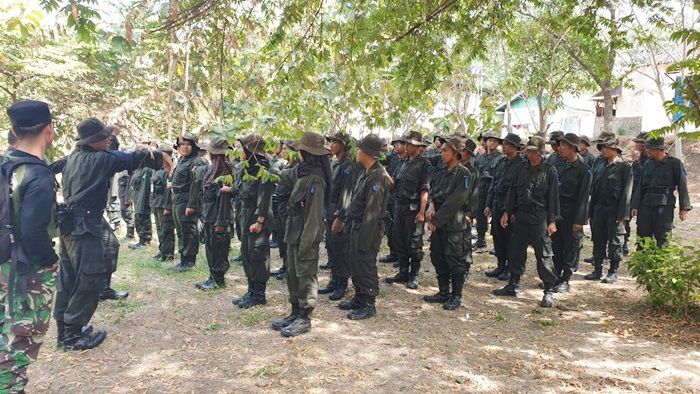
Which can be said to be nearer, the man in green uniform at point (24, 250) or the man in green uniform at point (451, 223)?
→ the man in green uniform at point (24, 250)

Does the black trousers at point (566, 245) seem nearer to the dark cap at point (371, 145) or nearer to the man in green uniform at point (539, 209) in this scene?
the man in green uniform at point (539, 209)

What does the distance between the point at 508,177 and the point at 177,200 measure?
524 centimetres

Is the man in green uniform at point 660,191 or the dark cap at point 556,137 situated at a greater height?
the dark cap at point 556,137

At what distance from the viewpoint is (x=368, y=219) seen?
5.39 m

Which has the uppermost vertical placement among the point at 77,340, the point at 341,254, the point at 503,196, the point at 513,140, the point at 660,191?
the point at 513,140

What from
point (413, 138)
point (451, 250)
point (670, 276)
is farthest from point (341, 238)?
point (670, 276)

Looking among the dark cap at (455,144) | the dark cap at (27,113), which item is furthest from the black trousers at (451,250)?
the dark cap at (27,113)

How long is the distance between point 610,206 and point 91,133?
23.1 feet

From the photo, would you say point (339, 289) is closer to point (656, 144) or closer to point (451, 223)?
point (451, 223)

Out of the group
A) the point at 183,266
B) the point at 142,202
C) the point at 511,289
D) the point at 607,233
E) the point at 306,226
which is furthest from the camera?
the point at 142,202

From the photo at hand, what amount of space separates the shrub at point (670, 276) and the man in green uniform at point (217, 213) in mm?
5221

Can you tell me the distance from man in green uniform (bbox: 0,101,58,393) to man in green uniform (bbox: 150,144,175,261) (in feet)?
16.0

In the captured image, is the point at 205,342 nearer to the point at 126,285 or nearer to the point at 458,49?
the point at 126,285

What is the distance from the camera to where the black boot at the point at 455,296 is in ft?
19.7
